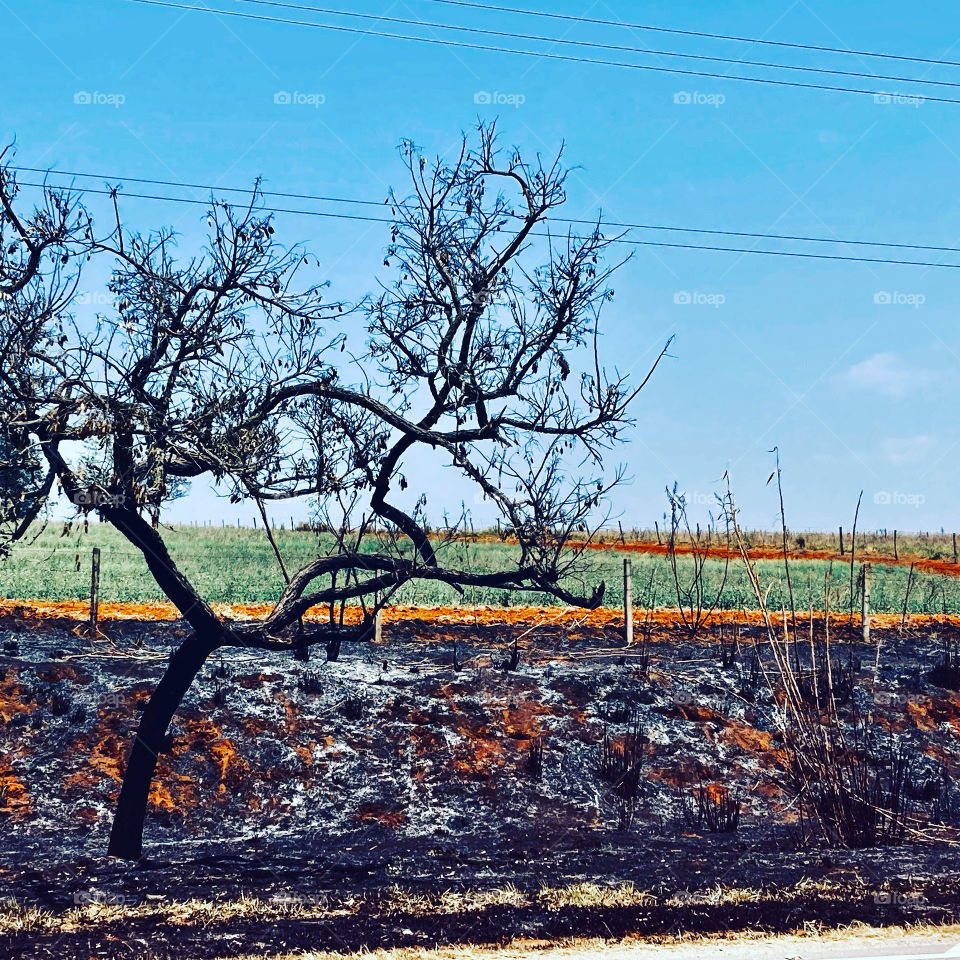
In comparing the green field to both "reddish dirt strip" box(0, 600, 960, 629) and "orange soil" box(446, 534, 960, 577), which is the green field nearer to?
"reddish dirt strip" box(0, 600, 960, 629)

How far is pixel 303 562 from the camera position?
42.4 m

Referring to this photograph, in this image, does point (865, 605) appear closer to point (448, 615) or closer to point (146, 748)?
point (448, 615)

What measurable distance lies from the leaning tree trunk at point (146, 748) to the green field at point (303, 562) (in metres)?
11.2

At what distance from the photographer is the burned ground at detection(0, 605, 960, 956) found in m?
9.95

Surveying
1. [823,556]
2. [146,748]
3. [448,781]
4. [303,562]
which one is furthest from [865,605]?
[823,556]

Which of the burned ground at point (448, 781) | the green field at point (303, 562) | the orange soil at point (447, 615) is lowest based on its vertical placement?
the burned ground at point (448, 781)

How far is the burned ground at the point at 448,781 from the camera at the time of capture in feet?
32.7

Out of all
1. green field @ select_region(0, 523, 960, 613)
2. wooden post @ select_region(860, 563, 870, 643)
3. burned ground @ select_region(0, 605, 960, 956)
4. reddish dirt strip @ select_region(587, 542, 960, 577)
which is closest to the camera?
burned ground @ select_region(0, 605, 960, 956)

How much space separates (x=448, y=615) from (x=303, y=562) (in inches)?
664

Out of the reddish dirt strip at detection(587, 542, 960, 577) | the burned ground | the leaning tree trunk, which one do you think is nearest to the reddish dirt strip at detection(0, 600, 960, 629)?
the burned ground

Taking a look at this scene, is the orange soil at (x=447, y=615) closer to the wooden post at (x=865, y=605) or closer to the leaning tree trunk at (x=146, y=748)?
the wooden post at (x=865, y=605)

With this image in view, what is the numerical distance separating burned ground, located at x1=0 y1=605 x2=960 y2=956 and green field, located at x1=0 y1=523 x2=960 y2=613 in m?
3.16

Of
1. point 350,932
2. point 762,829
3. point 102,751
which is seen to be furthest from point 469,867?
point 102,751

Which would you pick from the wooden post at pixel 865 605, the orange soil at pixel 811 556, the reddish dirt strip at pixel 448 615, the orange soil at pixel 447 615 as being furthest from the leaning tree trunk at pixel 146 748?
the orange soil at pixel 811 556
